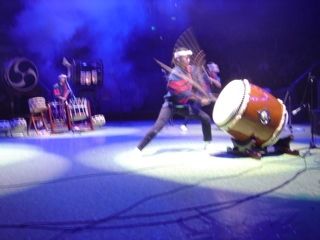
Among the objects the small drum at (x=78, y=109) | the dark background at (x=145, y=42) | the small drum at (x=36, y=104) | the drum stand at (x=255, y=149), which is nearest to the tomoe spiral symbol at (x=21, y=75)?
the dark background at (x=145, y=42)

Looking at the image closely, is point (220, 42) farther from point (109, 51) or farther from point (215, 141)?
point (215, 141)

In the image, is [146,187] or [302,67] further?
[302,67]

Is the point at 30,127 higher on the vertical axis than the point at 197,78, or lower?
lower

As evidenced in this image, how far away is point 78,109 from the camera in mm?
12992

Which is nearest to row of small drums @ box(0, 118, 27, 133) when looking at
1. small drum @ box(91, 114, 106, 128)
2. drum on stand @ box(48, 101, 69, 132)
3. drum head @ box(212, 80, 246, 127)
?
drum on stand @ box(48, 101, 69, 132)

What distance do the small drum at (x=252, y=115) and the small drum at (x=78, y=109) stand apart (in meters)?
7.34

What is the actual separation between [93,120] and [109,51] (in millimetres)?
5211

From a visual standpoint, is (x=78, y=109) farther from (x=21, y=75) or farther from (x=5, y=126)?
(x=21, y=75)

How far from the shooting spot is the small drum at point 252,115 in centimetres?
624

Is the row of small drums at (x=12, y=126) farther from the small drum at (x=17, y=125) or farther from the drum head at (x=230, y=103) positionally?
the drum head at (x=230, y=103)

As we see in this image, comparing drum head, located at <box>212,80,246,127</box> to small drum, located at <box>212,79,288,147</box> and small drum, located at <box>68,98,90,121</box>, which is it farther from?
small drum, located at <box>68,98,90,121</box>

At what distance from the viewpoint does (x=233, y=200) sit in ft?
13.3

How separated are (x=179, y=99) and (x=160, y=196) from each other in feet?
10.5

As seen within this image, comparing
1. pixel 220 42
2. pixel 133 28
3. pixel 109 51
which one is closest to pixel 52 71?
pixel 109 51
